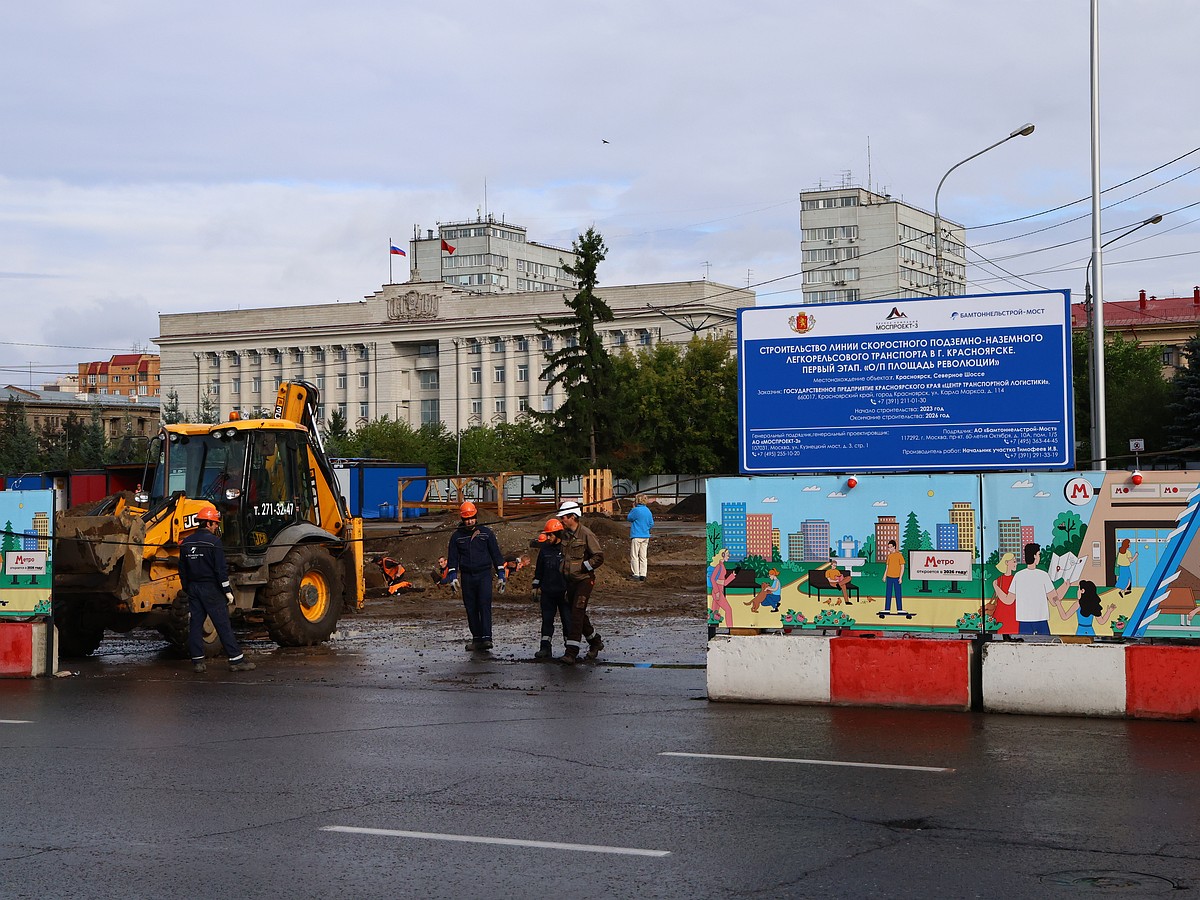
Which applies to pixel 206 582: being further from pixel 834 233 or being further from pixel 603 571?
pixel 834 233

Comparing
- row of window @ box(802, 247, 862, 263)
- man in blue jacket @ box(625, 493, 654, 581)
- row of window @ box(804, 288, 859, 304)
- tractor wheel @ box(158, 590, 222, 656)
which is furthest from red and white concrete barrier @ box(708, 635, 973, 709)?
row of window @ box(802, 247, 862, 263)

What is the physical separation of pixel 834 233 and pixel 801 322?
160785 mm

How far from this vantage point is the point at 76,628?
18000 mm

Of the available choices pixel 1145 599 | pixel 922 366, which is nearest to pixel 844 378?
pixel 922 366

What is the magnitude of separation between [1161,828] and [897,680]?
16.2 ft

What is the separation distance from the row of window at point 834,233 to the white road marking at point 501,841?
547 feet

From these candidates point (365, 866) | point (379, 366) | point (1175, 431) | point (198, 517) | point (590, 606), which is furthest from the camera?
point (379, 366)

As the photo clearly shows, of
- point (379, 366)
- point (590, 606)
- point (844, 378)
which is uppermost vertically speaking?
point (379, 366)

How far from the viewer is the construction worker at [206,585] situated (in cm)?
1578

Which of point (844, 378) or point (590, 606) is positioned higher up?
point (844, 378)

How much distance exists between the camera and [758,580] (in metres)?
13.2

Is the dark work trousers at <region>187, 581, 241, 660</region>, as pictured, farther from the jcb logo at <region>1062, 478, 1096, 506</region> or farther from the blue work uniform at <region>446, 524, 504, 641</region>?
the jcb logo at <region>1062, 478, 1096, 506</region>

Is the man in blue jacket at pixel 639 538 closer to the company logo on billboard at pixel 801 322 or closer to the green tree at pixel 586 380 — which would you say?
the company logo on billboard at pixel 801 322

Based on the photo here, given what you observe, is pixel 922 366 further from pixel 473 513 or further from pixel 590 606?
pixel 590 606
